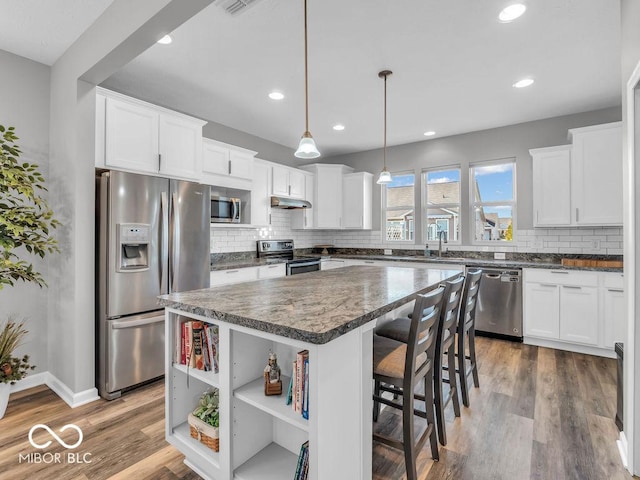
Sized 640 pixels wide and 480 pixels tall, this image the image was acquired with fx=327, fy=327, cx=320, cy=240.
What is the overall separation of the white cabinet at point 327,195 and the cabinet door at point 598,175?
10.6 ft

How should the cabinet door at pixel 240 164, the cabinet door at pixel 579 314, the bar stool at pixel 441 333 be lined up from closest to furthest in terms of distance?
the bar stool at pixel 441 333, the cabinet door at pixel 579 314, the cabinet door at pixel 240 164

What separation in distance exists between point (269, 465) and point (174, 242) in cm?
204

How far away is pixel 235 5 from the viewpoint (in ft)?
6.84

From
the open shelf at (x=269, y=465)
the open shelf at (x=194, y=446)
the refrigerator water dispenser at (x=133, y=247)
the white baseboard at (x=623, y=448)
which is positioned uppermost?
the refrigerator water dispenser at (x=133, y=247)

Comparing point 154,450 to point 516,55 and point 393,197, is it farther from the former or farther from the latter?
point 393,197

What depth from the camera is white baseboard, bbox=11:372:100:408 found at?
8.11 feet

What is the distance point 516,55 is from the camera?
2.70m

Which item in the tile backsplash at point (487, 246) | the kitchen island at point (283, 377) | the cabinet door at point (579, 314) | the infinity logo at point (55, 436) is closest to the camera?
the kitchen island at point (283, 377)

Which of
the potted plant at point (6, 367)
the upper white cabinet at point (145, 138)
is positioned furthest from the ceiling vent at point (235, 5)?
the potted plant at point (6, 367)

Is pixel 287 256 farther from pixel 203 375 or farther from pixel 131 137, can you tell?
pixel 203 375

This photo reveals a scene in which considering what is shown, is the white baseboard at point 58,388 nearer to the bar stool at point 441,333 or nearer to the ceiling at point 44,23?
the bar stool at point 441,333

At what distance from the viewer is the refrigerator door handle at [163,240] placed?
9.23 feet

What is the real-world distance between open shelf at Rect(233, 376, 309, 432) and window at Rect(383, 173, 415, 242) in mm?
4314

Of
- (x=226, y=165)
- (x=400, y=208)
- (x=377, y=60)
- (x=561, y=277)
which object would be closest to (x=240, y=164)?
(x=226, y=165)
